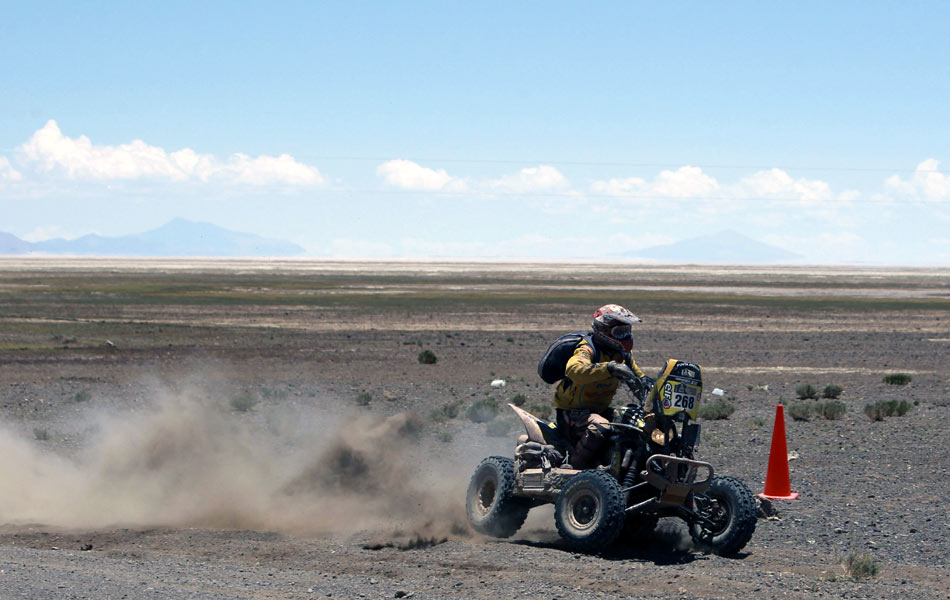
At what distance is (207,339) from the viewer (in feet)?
117

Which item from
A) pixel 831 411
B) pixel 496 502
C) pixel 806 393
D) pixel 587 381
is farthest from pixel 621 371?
pixel 806 393

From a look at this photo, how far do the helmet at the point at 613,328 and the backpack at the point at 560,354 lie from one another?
0.40ft

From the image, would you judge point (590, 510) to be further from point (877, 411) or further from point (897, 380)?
point (897, 380)

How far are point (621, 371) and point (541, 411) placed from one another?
9901mm

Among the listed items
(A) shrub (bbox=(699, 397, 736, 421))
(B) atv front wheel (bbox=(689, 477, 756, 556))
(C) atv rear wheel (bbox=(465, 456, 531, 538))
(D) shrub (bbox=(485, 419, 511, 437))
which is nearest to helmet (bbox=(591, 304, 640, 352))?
(B) atv front wheel (bbox=(689, 477, 756, 556))

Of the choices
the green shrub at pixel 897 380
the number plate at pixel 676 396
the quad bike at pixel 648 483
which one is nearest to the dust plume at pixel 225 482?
the quad bike at pixel 648 483

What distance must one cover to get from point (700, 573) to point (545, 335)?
31649 mm

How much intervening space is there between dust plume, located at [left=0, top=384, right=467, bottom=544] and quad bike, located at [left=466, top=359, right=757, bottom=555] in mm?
1310

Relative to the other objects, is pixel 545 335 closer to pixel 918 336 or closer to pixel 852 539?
pixel 918 336

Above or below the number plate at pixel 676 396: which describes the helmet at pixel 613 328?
above

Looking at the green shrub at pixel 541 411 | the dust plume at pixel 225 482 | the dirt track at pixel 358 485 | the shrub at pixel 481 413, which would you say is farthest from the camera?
the green shrub at pixel 541 411

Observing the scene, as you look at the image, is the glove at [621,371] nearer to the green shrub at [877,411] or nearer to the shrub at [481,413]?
the shrub at [481,413]

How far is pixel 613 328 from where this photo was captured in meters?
8.42

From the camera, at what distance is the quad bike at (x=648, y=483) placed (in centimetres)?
788
